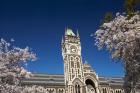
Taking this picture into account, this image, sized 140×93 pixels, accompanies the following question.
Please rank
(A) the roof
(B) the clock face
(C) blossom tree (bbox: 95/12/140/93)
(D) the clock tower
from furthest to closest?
(A) the roof, (B) the clock face, (D) the clock tower, (C) blossom tree (bbox: 95/12/140/93)

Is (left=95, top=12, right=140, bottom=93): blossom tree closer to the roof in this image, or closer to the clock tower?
the clock tower

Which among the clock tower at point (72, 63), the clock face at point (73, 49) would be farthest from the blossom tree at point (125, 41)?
the clock face at point (73, 49)

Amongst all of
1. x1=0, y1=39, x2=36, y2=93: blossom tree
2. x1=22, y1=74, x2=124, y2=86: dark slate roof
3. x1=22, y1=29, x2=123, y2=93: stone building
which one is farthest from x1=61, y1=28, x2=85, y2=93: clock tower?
x1=0, y1=39, x2=36, y2=93: blossom tree

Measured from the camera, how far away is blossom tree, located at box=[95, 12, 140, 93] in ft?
77.9

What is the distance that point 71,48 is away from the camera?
9412cm

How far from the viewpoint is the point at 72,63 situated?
92438 mm

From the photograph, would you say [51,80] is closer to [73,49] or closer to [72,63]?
[72,63]

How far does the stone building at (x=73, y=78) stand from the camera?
294 feet

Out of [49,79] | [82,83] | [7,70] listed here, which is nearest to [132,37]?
[7,70]

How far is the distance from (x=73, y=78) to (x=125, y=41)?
66.3 meters

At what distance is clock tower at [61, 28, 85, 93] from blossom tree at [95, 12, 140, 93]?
2490 inches

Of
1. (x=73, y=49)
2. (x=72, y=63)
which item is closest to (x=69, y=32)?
(x=73, y=49)

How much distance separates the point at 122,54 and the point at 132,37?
2.06 meters

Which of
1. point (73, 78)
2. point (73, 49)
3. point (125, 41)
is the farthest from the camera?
point (73, 49)
